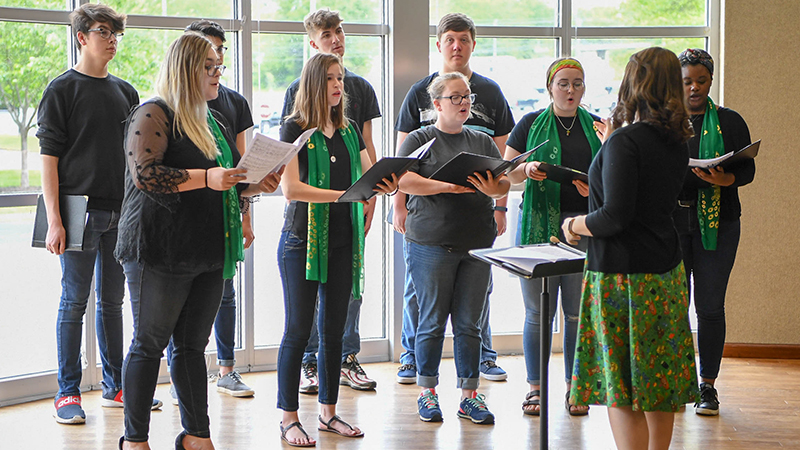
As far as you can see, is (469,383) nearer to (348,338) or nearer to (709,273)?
(348,338)

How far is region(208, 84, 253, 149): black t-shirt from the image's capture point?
378 cm

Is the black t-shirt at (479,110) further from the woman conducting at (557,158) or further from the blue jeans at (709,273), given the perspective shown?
the blue jeans at (709,273)

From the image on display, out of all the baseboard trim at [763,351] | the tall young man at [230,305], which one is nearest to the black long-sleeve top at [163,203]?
the tall young man at [230,305]

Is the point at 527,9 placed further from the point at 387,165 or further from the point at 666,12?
the point at 387,165

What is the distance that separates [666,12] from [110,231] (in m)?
3.44

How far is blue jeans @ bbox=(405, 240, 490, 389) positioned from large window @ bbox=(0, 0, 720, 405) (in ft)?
3.87

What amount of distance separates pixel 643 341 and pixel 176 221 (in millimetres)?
1547

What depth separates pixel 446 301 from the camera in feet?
11.0

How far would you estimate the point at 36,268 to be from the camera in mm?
3955

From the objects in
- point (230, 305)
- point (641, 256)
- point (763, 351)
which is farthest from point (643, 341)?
point (763, 351)

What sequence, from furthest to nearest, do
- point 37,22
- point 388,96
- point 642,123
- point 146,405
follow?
point 388,96
point 37,22
point 146,405
point 642,123

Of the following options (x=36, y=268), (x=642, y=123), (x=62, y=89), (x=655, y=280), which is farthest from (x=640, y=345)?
(x=36, y=268)

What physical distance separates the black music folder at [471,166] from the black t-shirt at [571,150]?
1.76ft

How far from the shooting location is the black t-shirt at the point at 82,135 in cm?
345
